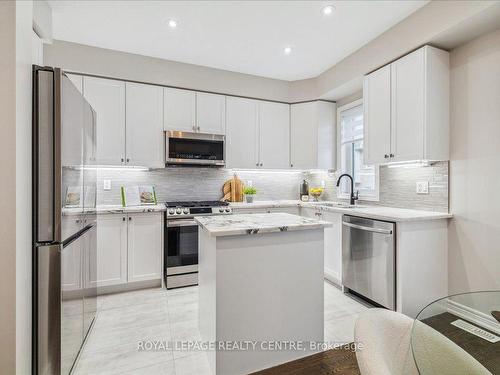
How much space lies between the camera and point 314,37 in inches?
115

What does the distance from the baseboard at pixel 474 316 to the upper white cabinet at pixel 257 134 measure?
115 inches

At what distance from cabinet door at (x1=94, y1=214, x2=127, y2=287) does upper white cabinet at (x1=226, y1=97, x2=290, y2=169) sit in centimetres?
167

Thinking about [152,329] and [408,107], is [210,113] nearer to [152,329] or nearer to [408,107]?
[408,107]

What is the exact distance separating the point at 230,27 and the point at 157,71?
123 centimetres

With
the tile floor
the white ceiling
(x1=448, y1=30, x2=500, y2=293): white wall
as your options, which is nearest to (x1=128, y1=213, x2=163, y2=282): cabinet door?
the tile floor

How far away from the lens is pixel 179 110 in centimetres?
351

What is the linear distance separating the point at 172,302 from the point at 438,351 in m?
2.46

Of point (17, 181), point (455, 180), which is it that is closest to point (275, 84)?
point (455, 180)

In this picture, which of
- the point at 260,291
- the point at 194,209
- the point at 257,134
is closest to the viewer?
the point at 260,291

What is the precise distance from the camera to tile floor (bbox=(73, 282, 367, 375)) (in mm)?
1804

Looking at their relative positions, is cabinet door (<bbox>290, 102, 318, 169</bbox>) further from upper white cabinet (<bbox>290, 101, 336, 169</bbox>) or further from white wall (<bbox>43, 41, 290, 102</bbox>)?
white wall (<bbox>43, 41, 290, 102</bbox>)

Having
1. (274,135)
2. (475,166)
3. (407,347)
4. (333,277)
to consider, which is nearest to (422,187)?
(475,166)

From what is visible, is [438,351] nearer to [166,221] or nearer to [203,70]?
[166,221]

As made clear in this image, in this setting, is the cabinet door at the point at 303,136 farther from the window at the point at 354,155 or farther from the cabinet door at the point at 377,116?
the cabinet door at the point at 377,116
